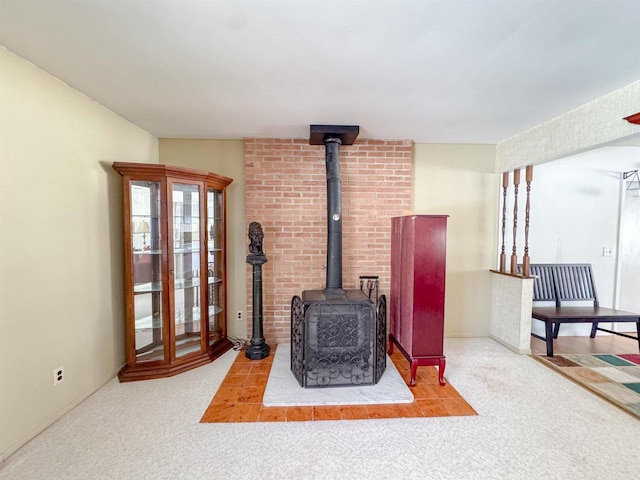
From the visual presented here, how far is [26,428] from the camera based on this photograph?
5.79ft

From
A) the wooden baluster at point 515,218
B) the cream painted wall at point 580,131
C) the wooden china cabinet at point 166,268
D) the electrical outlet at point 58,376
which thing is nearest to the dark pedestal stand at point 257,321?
the wooden china cabinet at point 166,268

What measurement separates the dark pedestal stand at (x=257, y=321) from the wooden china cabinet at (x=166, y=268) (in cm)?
39

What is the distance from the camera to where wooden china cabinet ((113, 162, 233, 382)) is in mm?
2502

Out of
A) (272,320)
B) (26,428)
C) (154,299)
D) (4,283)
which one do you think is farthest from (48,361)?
(272,320)

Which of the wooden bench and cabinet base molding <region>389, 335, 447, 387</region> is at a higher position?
the wooden bench

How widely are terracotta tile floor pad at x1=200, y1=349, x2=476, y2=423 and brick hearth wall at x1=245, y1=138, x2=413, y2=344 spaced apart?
97cm

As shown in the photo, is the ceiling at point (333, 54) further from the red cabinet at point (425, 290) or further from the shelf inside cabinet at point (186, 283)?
the shelf inside cabinet at point (186, 283)

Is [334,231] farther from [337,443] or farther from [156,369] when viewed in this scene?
[156,369]

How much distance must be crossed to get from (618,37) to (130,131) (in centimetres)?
363

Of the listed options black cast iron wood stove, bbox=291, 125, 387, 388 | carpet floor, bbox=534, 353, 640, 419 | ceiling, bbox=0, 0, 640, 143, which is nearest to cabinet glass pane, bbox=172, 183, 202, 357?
ceiling, bbox=0, 0, 640, 143

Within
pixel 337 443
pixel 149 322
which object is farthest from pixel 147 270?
pixel 337 443

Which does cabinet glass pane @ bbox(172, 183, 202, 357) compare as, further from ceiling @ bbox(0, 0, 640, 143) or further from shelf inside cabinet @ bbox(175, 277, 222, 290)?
ceiling @ bbox(0, 0, 640, 143)

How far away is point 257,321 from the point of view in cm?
295

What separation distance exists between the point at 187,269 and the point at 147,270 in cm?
34
